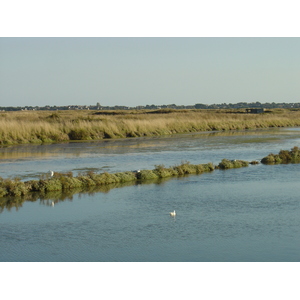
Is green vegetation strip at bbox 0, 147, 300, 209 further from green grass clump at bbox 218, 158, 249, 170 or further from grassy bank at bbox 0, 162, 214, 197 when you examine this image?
green grass clump at bbox 218, 158, 249, 170

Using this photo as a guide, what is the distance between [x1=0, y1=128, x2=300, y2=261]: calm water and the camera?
33.7 ft

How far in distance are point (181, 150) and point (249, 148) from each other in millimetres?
4183

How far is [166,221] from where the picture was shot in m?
12.6

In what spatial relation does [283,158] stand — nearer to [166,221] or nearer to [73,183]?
[73,183]

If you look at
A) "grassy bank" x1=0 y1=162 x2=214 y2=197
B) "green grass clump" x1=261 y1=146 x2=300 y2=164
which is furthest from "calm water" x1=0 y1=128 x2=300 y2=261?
"green grass clump" x1=261 y1=146 x2=300 y2=164

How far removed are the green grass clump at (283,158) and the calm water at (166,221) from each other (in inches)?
40.8

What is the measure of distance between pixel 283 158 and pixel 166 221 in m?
12.1

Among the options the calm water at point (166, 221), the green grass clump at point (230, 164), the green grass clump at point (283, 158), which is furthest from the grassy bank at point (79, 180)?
the green grass clump at point (283, 158)

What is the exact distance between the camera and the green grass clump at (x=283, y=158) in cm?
2269

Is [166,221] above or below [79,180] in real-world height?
below

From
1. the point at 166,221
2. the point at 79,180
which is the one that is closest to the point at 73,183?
the point at 79,180

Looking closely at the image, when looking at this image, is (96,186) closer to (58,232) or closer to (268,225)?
(58,232)

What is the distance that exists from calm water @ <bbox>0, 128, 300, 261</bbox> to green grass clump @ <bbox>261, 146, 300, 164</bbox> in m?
1.04

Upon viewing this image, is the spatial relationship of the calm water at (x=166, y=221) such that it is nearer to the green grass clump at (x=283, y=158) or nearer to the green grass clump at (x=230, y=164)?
the green grass clump at (x=230, y=164)
